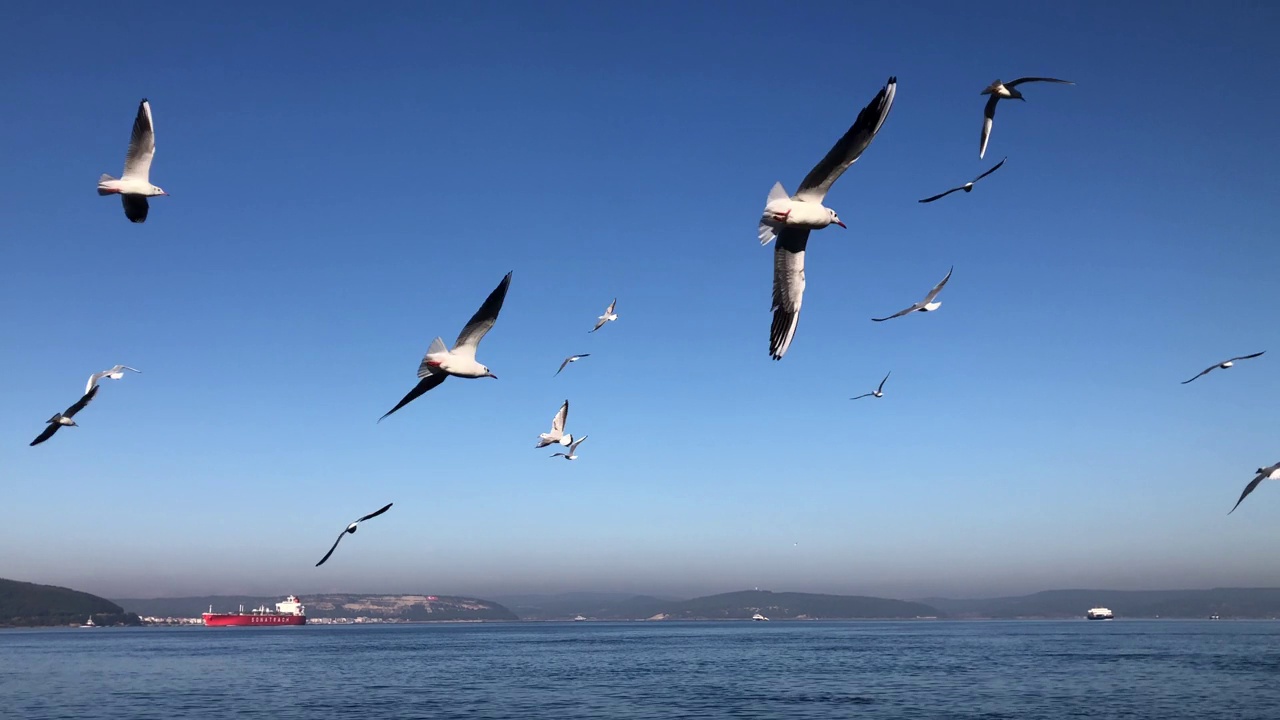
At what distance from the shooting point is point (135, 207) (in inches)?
661

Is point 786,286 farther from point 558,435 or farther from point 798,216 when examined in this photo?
point 558,435

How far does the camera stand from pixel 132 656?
90.8m

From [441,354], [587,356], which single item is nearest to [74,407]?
[441,354]

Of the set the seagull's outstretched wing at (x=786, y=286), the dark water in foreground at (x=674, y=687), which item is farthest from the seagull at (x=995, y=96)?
the dark water in foreground at (x=674, y=687)

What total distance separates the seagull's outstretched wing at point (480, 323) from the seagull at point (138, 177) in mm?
6024

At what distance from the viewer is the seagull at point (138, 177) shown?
16.7 metres

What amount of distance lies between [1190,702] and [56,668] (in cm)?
7322

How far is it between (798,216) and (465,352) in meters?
8.06

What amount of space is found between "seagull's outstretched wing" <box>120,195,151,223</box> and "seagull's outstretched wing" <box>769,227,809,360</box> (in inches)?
479

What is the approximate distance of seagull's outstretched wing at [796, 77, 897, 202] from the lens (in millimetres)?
8820

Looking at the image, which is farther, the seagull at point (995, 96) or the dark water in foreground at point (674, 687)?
the dark water in foreground at point (674, 687)

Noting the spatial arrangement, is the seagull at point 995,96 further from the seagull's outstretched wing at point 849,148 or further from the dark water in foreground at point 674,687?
the dark water in foreground at point 674,687

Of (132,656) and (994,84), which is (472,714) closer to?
(994,84)

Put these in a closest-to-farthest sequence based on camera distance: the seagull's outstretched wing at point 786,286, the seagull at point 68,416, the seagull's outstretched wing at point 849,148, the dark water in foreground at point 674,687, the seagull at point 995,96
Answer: the seagull's outstretched wing at point 849,148
the seagull's outstretched wing at point 786,286
the seagull at point 995,96
the seagull at point 68,416
the dark water in foreground at point 674,687
